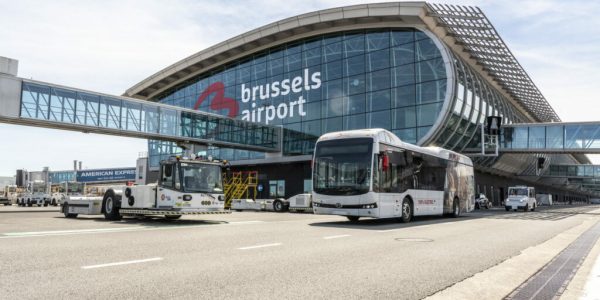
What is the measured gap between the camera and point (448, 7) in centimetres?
3362

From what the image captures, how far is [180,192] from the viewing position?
617 inches

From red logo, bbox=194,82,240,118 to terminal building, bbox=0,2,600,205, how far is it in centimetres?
12

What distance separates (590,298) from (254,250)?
5498 millimetres

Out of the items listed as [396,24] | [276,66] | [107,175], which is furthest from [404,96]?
[107,175]

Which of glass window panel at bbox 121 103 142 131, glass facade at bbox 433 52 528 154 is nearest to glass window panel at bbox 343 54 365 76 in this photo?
glass facade at bbox 433 52 528 154

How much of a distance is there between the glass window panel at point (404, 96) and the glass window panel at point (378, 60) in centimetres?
247

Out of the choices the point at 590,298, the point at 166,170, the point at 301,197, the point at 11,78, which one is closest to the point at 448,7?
the point at 301,197

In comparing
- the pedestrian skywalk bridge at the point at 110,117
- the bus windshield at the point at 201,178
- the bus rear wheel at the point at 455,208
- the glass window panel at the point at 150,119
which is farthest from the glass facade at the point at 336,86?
the bus windshield at the point at 201,178

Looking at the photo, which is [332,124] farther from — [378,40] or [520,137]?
[520,137]

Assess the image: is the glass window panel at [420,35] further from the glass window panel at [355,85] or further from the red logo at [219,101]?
the red logo at [219,101]

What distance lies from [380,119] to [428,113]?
13.3 feet

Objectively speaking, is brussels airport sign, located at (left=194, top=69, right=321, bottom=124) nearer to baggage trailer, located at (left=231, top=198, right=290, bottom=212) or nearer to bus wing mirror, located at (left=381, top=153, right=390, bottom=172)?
baggage trailer, located at (left=231, top=198, right=290, bottom=212)

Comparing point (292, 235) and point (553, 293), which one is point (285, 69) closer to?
point (292, 235)

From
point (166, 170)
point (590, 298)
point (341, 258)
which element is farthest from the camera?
point (166, 170)
